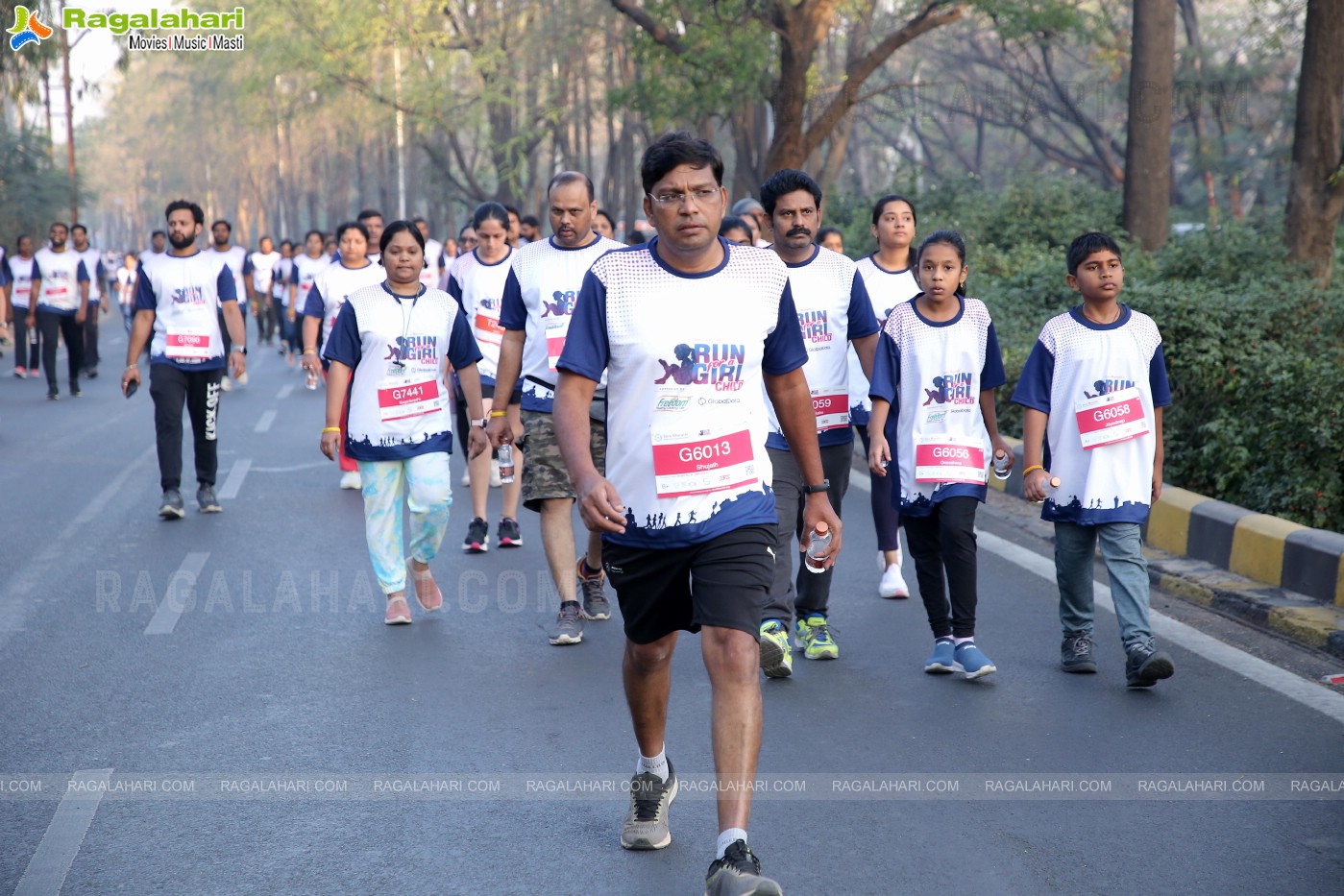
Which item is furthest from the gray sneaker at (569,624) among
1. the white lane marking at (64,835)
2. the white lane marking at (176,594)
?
the white lane marking at (64,835)

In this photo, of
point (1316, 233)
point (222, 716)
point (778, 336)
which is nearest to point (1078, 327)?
point (778, 336)

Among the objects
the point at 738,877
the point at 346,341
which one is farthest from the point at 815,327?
the point at 738,877

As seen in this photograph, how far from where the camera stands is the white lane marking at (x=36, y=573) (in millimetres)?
7309

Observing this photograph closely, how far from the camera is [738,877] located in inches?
145

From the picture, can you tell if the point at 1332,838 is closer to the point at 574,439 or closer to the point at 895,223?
the point at 574,439

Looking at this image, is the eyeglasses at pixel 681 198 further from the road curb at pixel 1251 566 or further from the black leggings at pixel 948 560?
the road curb at pixel 1251 566

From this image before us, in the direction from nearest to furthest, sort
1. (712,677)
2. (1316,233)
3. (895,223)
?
1. (712,677)
2. (895,223)
3. (1316,233)

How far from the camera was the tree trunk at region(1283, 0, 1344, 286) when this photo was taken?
12.7m

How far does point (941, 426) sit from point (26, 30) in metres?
38.9

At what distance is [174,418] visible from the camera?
10.1 meters

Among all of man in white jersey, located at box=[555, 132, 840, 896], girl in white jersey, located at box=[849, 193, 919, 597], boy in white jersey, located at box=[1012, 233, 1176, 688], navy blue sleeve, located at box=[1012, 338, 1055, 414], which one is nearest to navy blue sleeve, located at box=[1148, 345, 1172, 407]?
Answer: boy in white jersey, located at box=[1012, 233, 1176, 688]

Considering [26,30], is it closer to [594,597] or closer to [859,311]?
[594,597]

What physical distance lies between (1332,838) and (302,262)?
1705 centimetres

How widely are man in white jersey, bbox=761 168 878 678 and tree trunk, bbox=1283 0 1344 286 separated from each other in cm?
803
